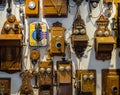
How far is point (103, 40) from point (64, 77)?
58cm

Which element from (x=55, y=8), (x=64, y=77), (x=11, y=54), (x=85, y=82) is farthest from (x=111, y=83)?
(x=11, y=54)

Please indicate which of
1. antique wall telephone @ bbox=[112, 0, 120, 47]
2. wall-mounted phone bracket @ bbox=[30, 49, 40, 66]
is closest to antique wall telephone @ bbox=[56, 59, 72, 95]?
wall-mounted phone bracket @ bbox=[30, 49, 40, 66]

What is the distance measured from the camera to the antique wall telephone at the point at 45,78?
4.19 metres

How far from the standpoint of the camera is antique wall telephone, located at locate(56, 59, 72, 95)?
4.15 meters

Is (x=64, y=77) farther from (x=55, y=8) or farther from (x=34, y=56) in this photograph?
(x=55, y=8)

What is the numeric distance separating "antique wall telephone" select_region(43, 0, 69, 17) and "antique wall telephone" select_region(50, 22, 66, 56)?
164 millimetres

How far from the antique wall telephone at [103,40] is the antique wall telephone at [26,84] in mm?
783

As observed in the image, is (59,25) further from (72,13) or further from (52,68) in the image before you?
(52,68)

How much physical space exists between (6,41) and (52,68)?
585 millimetres

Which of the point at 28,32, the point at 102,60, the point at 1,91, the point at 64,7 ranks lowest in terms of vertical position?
the point at 1,91

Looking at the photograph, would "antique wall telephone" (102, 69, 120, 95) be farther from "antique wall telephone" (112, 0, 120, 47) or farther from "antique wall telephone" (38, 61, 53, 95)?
"antique wall telephone" (38, 61, 53, 95)

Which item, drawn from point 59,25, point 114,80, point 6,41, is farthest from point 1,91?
point 114,80

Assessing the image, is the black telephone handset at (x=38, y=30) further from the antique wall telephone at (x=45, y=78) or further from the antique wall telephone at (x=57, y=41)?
the antique wall telephone at (x=45, y=78)

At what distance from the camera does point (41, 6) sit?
14.1ft
